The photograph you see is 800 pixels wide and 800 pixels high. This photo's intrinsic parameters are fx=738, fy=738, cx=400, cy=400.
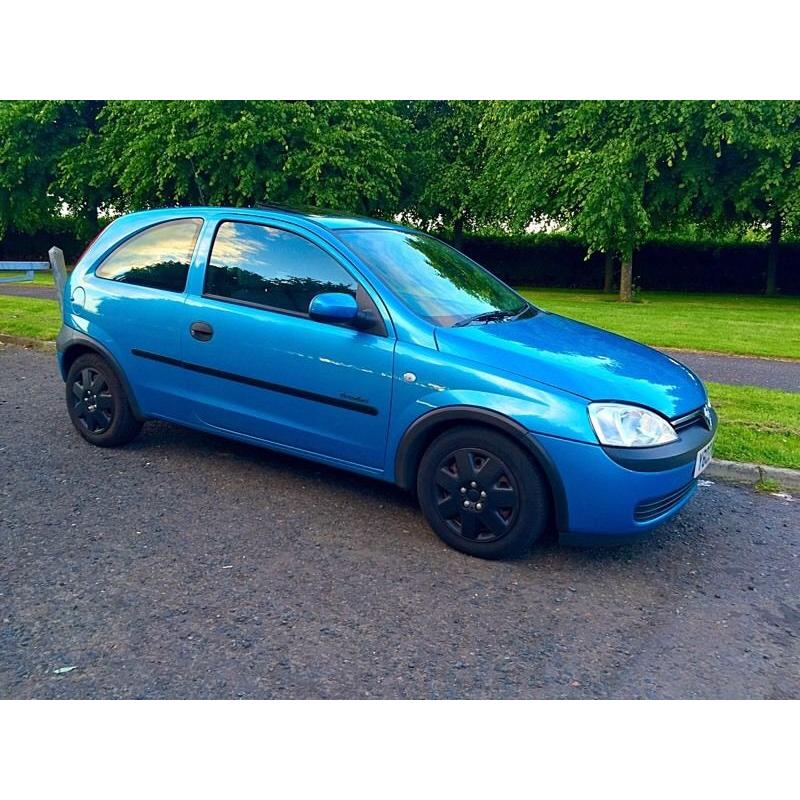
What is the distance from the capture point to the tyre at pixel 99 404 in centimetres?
504

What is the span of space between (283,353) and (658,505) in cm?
216

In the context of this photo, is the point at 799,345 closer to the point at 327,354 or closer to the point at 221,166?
the point at 327,354

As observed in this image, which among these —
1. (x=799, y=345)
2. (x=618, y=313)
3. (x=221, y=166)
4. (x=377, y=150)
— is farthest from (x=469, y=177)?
(x=799, y=345)

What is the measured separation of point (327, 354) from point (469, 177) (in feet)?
80.0

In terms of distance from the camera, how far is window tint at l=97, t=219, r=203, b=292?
4711mm

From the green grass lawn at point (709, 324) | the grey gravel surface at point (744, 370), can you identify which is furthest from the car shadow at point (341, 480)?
the green grass lawn at point (709, 324)

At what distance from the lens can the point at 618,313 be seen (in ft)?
51.3

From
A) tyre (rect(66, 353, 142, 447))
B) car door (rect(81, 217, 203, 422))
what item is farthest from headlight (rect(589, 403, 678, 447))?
tyre (rect(66, 353, 142, 447))

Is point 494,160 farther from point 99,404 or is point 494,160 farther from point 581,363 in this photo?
point 581,363

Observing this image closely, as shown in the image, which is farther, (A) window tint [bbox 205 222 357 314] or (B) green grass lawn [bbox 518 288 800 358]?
(B) green grass lawn [bbox 518 288 800 358]

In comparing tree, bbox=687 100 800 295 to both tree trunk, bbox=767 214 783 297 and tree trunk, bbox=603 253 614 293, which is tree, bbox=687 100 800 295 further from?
tree trunk, bbox=603 253 614 293

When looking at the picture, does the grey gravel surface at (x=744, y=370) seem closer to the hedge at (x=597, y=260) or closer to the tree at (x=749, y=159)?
the tree at (x=749, y=159)

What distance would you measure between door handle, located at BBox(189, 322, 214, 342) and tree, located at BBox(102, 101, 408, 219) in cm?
1630

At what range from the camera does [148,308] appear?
4.74 meters
